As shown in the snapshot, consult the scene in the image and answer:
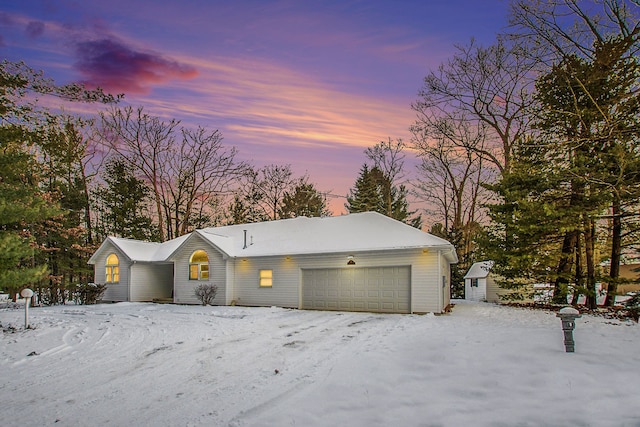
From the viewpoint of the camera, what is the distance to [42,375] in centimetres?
659

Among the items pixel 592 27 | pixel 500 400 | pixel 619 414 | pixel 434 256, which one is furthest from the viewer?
pixel 434 256

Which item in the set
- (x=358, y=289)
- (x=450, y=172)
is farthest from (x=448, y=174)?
(x=358, y=289)

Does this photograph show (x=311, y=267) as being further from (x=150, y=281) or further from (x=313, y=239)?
(x=150, y=281)

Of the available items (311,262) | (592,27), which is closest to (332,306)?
(311,262)

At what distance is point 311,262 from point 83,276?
78.7 ft

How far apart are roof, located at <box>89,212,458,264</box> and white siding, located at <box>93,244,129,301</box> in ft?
2.17

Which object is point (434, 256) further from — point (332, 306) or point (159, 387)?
point (159, 387)

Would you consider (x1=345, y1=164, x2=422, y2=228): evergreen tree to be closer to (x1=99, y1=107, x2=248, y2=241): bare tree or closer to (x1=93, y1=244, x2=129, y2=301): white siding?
(x1=99, y1=107, x2=248, y2=241): bare tree

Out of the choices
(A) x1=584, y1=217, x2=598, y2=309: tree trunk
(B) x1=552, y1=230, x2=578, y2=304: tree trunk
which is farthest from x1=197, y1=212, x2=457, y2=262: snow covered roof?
(A) x1=584, y1=217, x2=598, y2=309: tree trunk

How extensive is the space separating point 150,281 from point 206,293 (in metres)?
5.48

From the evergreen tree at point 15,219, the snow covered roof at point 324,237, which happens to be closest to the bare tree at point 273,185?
the snow covered roof at point 324,237

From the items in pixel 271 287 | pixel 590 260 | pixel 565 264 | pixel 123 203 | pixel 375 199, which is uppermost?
pixel 375 199

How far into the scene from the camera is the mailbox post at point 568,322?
6.44m

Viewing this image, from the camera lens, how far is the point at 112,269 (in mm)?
21844
